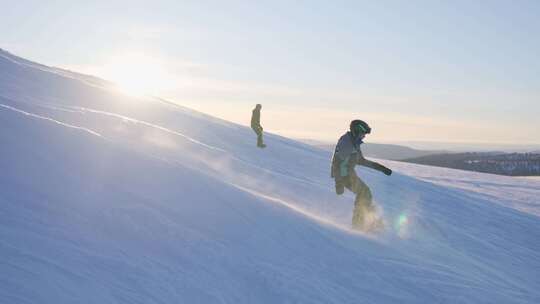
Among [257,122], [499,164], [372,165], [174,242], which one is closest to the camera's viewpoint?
[174,242]

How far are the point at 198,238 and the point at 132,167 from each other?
5.65 feet

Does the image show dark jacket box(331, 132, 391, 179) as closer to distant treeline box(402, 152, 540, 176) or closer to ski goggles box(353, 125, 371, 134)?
ski goggles box(353, 125, 371, 134)

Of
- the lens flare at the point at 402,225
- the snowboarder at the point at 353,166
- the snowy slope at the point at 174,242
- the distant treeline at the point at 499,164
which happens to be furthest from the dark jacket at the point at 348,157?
the distant treeline at the point at 499,164

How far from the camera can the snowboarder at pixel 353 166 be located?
9000 millimetres

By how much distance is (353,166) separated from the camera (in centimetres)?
920

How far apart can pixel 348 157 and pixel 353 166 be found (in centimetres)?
23

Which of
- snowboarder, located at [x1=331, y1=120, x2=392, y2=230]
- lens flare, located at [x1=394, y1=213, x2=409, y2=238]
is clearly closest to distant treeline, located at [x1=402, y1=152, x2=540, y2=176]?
lens flare, located at [x1=394, y1=213, x2=409, y2=238]

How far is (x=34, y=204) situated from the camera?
548 centimetres

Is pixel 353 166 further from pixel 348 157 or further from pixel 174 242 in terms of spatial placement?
pixel 174 242

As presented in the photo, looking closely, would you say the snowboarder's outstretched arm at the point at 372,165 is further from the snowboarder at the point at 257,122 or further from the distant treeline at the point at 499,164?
the distant treeline at the point at 499,164

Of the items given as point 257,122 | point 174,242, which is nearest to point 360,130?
point 174,242

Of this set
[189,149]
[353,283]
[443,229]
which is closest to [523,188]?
[443,229]

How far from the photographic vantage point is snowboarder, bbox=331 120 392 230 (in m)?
9.00

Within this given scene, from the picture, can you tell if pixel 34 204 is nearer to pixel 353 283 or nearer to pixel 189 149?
pixel 353 283
